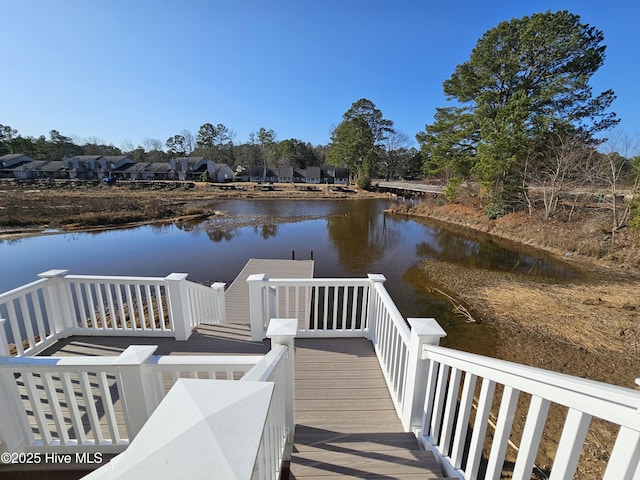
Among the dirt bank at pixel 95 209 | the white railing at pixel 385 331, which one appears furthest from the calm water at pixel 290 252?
the white railing at pixel 385 331

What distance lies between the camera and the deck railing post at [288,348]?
1.84 meters

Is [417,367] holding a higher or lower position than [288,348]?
lower

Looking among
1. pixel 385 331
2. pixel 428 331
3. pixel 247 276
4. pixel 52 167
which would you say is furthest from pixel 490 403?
pixel 52 167

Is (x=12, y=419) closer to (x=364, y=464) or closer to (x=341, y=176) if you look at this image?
(x=364, y=464)

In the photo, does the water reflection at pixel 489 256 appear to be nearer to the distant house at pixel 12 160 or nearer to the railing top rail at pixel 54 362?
the railing top rail at pixel 54 362

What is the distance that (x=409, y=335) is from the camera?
2.19 m

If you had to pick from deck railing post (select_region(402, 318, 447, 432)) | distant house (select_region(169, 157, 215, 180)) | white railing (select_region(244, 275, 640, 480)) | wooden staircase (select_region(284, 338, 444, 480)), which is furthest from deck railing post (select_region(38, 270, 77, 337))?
distant house (select_region(169, 157, 215, 180))

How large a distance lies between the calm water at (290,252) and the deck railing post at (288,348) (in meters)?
4.62

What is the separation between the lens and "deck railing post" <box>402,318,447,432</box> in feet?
6.41

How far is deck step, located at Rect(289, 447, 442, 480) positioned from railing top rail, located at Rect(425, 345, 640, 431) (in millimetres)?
929

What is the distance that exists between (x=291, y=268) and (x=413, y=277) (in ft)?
14.4

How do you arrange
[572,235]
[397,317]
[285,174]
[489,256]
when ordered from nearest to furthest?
[397,317] < [489,256] < [572,235] < [285,174]

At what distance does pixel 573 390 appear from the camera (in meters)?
0.93

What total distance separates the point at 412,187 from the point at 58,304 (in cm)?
3237
